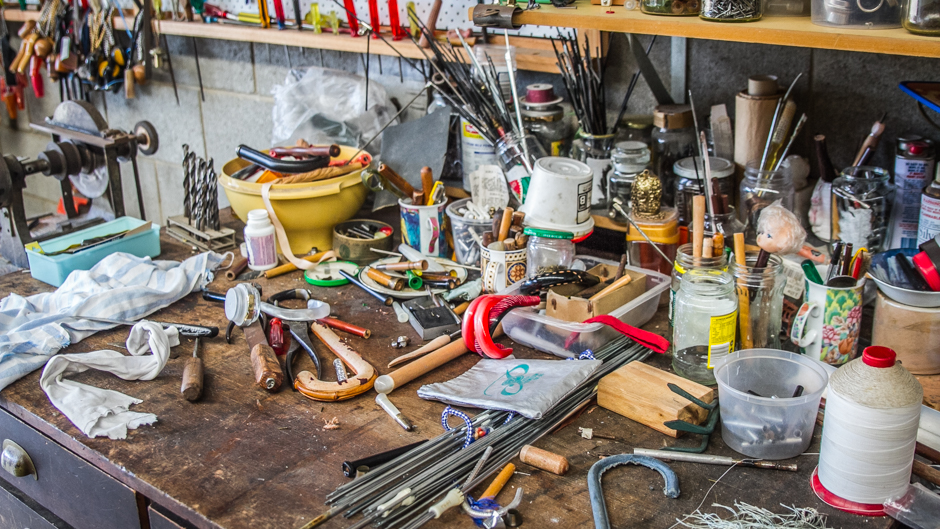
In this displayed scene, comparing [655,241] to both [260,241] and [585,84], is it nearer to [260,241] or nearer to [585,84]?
[585,84]

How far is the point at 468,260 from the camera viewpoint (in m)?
1.66

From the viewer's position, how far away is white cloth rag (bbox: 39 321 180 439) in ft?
3.73

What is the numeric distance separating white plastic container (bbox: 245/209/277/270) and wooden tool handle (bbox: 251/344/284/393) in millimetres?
408

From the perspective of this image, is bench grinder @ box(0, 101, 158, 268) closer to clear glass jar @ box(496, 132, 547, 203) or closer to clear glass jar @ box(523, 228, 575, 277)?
clear glass jar @ box(496, 132, 547, 203)

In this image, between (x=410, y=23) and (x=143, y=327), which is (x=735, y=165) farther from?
(x=143, y=327)

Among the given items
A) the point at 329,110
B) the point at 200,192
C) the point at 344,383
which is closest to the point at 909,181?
the point at 344,383

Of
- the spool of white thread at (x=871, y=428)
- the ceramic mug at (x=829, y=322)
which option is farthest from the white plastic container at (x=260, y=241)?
the spool of white thread at (x=871, y=428)

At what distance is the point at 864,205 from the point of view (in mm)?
1393

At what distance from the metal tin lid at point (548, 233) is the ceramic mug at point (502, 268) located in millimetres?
43

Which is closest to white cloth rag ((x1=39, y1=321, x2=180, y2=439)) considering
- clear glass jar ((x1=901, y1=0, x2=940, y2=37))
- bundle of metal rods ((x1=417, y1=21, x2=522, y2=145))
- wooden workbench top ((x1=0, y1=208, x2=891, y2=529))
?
wooden workbench top ((x1=0, y1=208, x2=891, y2=529))

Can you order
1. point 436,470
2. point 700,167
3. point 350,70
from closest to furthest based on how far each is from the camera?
point 436,470 < point 700,167 < point 350,70

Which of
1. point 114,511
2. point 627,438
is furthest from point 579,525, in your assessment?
point 114,511

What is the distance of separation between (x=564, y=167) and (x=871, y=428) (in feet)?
2.43

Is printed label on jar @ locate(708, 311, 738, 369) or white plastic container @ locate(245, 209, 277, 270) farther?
white plastic container @ locate(245, 209, 277, 270)
